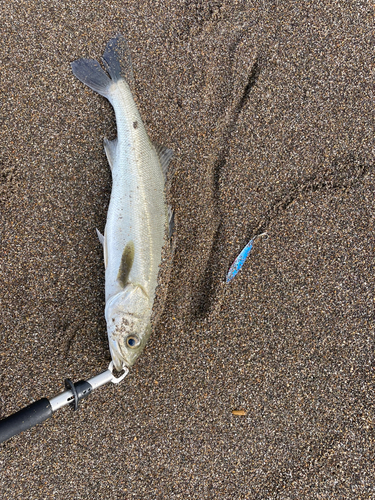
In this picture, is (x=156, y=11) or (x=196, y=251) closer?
(x=196, y=251)

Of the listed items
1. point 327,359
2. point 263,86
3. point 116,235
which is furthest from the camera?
point 263,86

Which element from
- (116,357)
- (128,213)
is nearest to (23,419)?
(116,357)

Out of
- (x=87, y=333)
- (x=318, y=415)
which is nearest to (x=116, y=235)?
(x=87, y=333)

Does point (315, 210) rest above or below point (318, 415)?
above

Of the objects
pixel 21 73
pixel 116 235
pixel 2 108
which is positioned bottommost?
pixel 116 235

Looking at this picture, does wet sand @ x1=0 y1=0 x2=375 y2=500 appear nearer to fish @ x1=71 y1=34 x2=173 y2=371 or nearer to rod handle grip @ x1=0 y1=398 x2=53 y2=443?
fish @ x1=71 y1=34 x2=173 y2=371

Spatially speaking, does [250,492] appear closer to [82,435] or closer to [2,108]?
[82,435]

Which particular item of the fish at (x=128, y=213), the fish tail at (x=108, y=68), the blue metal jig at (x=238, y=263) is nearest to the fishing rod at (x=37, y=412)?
the fish at (x=128, y=213)

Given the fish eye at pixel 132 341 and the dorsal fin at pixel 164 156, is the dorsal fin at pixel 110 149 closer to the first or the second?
the dorsal fin at pixel 164 156

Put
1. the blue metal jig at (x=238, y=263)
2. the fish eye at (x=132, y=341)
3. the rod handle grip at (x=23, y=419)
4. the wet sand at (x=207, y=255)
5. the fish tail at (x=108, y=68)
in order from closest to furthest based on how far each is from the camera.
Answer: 1. the rod handle grip at (x=23, y=419)
2. the fish eye at (x=132, y=341)
3. the wet sand at (x=207, y=255)
4. the blue metal jig at (x=238, y=263)
5. the fish tail at (x=108, y=68)
